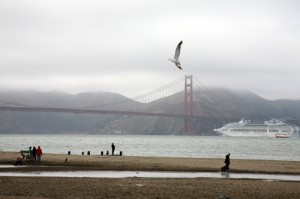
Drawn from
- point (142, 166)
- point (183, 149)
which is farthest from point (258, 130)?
point (142, 166)

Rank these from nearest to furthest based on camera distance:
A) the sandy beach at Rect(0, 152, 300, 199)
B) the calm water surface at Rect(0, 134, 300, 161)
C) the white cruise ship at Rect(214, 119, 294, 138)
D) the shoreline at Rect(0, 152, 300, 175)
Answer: the sandy beach at Rect(0, 152, 300, 199) → the shoreline at Rect(0, 152, 300, 175) → the calm water surface at Rect(0, 134, 300, 161) → the white cruise ship at Rect(214, 119, 294, 138)

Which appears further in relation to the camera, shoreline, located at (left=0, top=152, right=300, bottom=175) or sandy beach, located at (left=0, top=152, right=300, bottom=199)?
shoreline, located at (left=0, top=152, right=300, bottom=175)

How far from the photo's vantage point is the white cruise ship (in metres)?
191

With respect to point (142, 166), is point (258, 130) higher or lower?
higher

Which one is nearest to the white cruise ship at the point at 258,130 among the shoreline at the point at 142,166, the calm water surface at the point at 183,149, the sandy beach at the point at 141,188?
the calm water surface at the point at 183,149

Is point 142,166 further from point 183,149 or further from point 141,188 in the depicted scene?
point 183,149

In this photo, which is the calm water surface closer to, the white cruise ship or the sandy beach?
the sandy beach

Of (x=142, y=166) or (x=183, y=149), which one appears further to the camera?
(x=183, y=149)

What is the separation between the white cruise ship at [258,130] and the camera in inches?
7530

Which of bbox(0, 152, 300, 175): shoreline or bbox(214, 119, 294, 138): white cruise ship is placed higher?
bbox(214, 119, 294, 138): white cruise ship

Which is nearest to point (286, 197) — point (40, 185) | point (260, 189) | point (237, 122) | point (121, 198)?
point (260, 189)

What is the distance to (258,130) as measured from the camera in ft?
634

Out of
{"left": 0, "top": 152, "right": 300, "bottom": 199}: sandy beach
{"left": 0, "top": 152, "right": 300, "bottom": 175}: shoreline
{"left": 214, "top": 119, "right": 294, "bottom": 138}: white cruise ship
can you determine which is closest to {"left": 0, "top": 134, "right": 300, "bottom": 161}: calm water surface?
{"left": 0, "top": 152, "right": 300, "bottom": 175}: shoreline

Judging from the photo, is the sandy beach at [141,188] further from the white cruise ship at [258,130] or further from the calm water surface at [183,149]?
the white cruise ship at [258,130]
